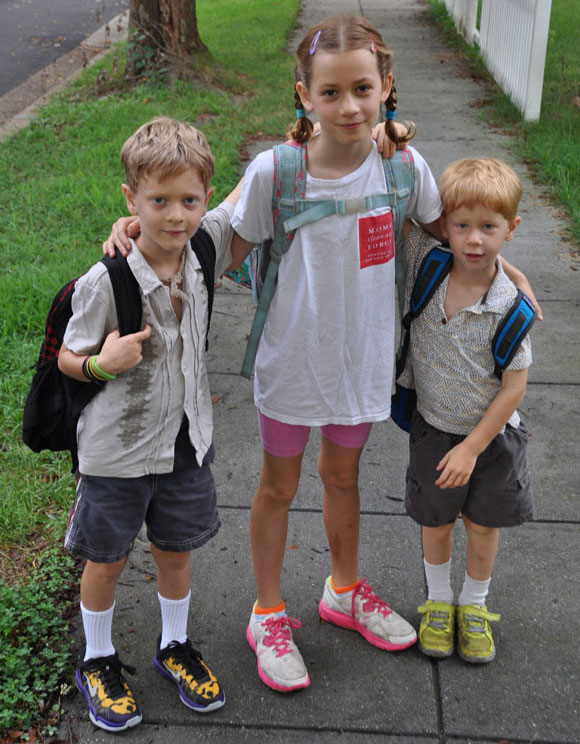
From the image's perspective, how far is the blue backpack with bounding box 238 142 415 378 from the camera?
88.7 inches

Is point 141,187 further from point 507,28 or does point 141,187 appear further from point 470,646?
point 507,28

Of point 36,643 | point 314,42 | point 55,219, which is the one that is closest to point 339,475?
point 36,643

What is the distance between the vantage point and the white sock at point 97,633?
2.48 meters

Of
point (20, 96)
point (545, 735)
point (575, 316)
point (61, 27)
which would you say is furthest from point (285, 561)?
point (61, 27)

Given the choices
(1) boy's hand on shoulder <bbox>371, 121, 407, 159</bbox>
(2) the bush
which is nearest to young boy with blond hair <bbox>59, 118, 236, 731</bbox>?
(2) the bush

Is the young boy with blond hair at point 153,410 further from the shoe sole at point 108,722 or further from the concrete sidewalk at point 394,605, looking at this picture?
the concrete sidewalk at point 394,605

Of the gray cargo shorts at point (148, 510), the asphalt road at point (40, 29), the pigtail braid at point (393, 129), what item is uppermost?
the pigtail braid at point (393, 129)

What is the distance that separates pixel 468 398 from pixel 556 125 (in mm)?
6582

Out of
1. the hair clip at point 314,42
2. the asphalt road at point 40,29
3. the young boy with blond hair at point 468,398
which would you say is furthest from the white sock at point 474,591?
the asphalt road at point 40,29

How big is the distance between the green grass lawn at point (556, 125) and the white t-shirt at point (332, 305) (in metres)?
3.94

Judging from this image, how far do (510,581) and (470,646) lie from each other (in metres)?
0.43

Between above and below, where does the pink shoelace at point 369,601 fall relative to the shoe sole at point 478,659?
above

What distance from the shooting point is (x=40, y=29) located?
14.8 m

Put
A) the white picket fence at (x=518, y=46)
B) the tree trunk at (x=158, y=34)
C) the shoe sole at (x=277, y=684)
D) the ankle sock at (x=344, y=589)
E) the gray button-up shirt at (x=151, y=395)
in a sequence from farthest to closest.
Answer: the tree trunk at (x=158, y=34) < the white picket fence at (x=518, y=46) < the ankle sock at (x=344, y=589) < the shoe sole at (x=277, y=684) < the gray button-up shirt at (x=151, y=395)
